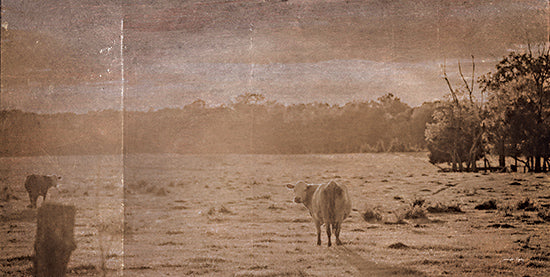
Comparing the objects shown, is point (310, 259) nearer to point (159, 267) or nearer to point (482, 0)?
point (159, 267)

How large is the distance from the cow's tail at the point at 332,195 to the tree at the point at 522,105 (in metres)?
2.21

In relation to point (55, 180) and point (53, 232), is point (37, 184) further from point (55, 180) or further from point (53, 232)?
point (53, 232)

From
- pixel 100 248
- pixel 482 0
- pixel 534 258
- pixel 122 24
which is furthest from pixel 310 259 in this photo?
pixel 122 24

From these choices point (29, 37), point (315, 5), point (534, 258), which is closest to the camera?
point (534, 258)

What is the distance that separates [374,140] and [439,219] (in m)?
1.41

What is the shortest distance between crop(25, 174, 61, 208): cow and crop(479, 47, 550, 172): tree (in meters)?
6.31

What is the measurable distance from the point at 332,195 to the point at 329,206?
146 mm

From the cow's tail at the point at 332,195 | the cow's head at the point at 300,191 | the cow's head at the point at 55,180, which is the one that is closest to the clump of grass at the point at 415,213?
the cow's tail at the point at 332,195

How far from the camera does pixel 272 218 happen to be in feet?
22.2

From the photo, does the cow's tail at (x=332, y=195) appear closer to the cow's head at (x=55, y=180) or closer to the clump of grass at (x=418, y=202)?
the clump of grass at (x=418, y=202)

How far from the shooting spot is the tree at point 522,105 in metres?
6.13

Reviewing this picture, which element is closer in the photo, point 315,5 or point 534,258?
point 534,258

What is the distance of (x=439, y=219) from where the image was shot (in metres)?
6.21

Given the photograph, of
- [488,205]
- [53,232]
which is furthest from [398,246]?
[53,232]
